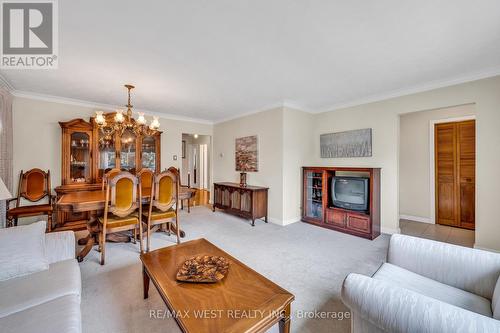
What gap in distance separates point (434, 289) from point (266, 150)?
3.47m

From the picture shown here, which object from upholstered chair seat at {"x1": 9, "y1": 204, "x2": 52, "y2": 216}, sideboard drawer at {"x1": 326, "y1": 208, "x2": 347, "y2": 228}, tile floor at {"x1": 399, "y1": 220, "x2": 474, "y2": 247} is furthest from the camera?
sideboard drawer at {"x1": 326, "y1": 208, "x2": 347, "y2": 228}

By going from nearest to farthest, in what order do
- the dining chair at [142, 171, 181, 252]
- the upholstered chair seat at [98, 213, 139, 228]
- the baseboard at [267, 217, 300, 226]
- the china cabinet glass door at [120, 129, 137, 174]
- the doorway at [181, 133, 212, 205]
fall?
the upholstered chair seat at [98, 213, 139, 228] → the dining chair at [142, 171, 181, 252] → the baseboard at [267, 217, 300, 226] → the china cabinet glass door at [120, 129, 137, 174] → the doorway at [181, 133, 212, 205]

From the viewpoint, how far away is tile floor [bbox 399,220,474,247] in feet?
10.9

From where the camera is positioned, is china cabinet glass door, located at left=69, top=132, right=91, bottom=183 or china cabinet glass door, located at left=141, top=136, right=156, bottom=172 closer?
china cabinet glass door, located at left=69, top=132, right=91, bottom=183

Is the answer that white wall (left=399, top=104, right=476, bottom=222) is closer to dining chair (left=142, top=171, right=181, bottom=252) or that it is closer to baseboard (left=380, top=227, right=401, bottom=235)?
baseboard (left=380, top=227, right=401, bottom=235)

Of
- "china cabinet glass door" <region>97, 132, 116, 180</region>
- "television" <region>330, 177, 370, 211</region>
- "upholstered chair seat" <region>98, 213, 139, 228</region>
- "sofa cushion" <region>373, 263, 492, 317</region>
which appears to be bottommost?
"sofa cushion" <region>373, 263, 492, 317</region>

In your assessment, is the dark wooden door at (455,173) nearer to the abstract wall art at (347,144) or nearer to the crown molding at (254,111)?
the abstract wall art at (347,144)

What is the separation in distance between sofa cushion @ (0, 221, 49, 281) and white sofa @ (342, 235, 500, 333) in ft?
6.92

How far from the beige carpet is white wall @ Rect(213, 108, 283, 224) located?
611mm

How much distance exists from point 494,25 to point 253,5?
85.7 inches

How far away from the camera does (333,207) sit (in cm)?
401

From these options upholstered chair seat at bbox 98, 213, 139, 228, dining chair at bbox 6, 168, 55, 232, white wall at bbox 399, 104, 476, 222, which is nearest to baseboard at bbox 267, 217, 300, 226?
white wall at bbox 399, 104, 476, 222

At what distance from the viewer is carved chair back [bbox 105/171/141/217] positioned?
2.62 m

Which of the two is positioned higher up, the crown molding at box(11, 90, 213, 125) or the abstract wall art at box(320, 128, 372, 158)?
the crown molding at box(11, 90, 213, 125)
